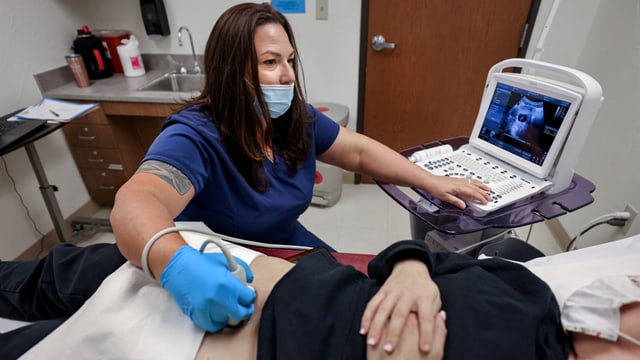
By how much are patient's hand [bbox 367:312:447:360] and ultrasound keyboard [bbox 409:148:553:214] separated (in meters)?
0.50

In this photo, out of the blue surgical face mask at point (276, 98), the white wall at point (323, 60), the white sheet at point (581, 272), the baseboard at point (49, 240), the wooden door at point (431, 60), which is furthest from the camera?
the wooden door at point (431, 60)

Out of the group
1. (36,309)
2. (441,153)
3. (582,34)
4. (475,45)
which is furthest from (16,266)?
(582,34)

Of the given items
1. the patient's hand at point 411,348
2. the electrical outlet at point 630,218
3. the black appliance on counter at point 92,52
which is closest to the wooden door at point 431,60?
the electrical outlet at point 630,218

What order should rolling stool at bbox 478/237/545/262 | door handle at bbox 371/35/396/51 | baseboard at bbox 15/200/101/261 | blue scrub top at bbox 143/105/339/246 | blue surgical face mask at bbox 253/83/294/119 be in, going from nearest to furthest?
1. blue scrub top at bbox 143/105/339/246
2. blue surgical face mask at bbox 253/83/294/119
3. rolling stool at bbox 478/237/545/262
4. baseboard at bbox 15/200/101/261
5. door handle at bbox 371/35/396/51

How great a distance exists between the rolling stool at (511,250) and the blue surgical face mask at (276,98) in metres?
0.82

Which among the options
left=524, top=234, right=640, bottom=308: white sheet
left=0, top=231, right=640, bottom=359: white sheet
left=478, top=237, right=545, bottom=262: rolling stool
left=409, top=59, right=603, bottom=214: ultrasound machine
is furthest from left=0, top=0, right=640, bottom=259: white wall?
left=0, top=231, right=640, bottom=359: white sheet

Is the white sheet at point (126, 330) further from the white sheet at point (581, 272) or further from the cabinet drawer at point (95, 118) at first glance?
the cabinet drawer at point (95, 118)

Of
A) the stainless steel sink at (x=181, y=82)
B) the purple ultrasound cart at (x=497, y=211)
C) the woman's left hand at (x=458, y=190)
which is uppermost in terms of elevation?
the stainless steel sink at (x=181, y=82)

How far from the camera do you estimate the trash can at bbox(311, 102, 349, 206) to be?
2.18 metres

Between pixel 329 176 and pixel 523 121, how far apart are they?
1.33 m

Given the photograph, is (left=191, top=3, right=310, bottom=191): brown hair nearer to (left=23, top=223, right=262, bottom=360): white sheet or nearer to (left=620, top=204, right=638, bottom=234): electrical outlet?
(left=23, top=223, right=262, bottom=360): white sheet

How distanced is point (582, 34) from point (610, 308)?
200cm

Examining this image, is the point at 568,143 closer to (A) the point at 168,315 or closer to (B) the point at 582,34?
(A) the point at 168,315

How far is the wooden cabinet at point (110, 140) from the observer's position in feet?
6.65
